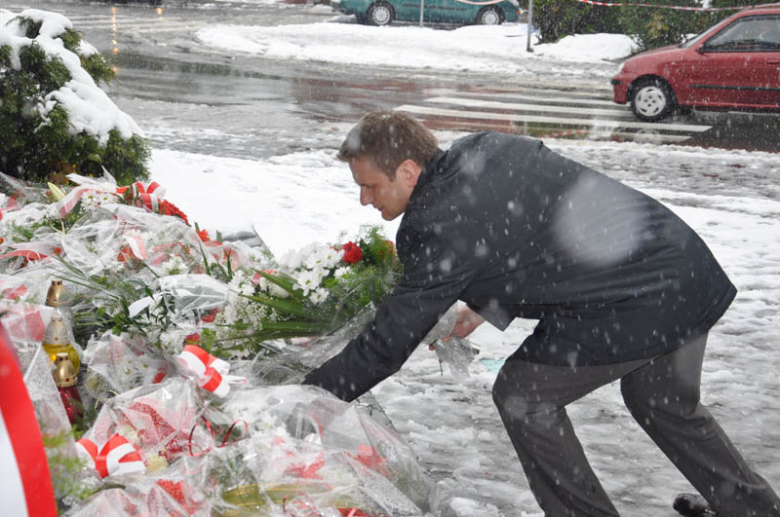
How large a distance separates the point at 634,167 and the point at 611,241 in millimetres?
6637

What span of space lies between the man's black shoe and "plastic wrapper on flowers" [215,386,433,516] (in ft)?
3.51

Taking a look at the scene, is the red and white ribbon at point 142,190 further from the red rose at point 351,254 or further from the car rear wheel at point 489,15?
the car rear wheel at point 489,15

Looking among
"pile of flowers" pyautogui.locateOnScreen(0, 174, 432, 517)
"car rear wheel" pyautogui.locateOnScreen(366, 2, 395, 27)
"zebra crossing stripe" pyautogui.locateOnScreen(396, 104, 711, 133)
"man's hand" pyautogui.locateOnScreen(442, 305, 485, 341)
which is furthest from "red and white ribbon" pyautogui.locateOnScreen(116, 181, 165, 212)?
"car rear wheel" pyautogui.locateOnScreen(366, 2, 395, 27)

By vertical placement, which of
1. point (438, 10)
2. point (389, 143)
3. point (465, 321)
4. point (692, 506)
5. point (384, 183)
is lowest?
point (692, 506)

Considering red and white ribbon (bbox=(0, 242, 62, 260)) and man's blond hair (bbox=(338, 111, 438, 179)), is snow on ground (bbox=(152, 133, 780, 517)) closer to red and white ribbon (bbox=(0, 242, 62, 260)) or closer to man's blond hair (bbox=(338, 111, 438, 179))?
man's blond hair (bbox=(338, 111, 438, 179))

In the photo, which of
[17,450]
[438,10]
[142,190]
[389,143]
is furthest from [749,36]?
[438,10]

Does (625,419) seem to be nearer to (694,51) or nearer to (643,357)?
(643,357)

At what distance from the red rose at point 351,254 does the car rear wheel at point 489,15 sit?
20297mm

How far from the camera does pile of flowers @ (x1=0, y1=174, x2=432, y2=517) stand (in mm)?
2432

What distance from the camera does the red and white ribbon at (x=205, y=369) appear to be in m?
2.78

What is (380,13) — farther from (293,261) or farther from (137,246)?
(293,261)

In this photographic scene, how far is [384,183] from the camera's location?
2.69 m

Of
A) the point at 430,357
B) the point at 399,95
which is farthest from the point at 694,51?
the point at 430,357

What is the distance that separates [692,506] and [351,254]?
1589 mm
